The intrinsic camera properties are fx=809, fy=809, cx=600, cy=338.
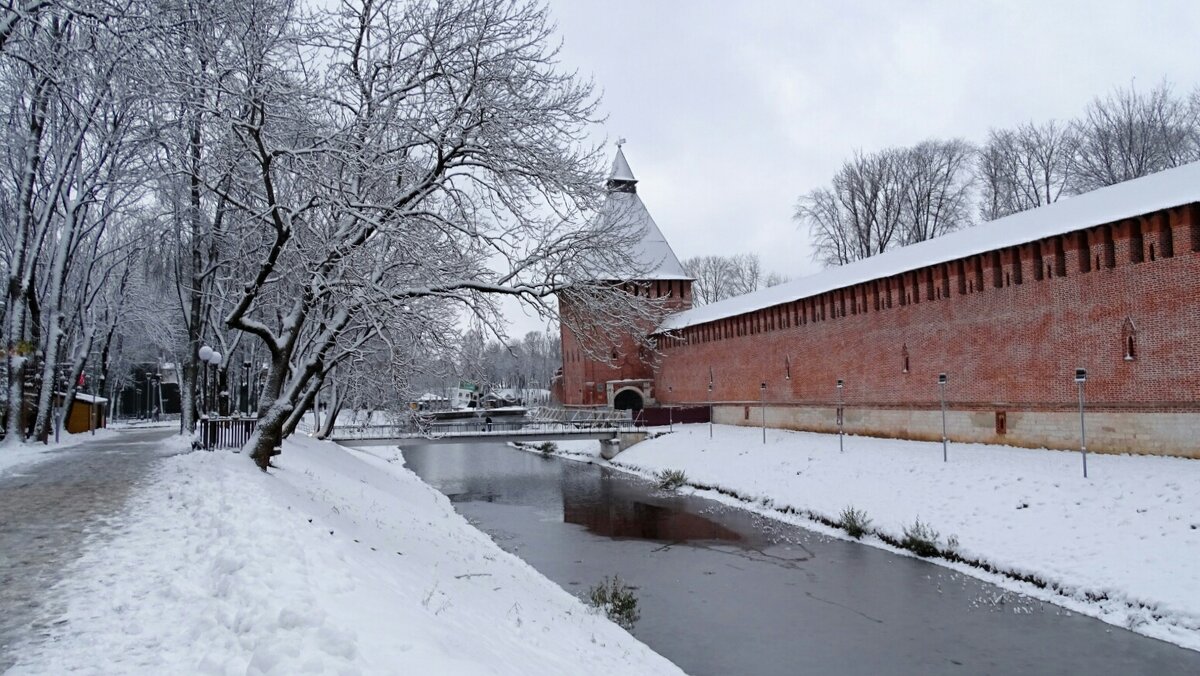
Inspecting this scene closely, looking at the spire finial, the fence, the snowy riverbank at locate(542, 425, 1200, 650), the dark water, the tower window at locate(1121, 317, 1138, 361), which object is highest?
the spire finial

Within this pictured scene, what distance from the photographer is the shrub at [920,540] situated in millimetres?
13523

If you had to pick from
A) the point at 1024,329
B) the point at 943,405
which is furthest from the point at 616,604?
the point at 1024,329

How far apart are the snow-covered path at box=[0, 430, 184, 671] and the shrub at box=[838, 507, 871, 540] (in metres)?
12.0

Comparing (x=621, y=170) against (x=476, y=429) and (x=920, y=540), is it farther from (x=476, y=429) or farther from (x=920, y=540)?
(x=920, y=540)

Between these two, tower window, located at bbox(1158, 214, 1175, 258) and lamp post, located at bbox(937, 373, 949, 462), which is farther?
lamp post, located at bbox(937, 373, 949, 462)

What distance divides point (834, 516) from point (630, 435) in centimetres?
1585

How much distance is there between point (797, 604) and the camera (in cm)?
1110

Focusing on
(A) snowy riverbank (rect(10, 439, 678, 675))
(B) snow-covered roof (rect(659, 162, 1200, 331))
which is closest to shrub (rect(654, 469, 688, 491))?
(B) snow-covered roof (rect(659, 162, 1200, 331))

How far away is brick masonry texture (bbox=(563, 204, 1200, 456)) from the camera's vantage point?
1440cm

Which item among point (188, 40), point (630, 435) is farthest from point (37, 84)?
point (630, 435)

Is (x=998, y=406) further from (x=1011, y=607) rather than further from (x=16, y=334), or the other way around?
(x=16, y=334)

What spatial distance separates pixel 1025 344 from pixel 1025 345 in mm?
22

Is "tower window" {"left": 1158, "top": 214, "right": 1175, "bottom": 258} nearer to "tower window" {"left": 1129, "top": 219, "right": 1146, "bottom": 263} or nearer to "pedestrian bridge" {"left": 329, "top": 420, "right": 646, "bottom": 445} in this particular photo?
"tower window" {"left": 1129, "top": 219, "right": 1146, "bottom": 263}

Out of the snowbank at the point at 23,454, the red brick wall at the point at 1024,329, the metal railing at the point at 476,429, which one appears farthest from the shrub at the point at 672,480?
the snowbank at the point at 23,454
